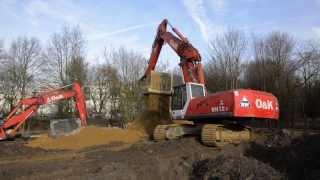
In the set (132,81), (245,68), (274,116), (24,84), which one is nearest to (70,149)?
(274,116)

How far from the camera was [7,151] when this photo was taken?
17.5 metres

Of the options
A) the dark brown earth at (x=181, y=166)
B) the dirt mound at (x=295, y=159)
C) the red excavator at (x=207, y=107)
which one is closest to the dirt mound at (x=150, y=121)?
the red excavator at (x=207, y=107)

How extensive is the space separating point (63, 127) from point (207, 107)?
8.52 metres

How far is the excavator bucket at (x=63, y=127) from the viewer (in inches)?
853

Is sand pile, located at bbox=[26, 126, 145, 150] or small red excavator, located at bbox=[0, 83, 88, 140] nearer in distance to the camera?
sand pile, located at bbox=[26, 126, 145, 150]

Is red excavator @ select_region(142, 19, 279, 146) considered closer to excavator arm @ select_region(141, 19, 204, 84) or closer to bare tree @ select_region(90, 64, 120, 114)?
excavator arm @ select_region(141, 19, 204, 84)

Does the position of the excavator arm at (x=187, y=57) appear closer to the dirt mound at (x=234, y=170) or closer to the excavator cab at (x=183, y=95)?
the excavator cab at (x=183, y=95)

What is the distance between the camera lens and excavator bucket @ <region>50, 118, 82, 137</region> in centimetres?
2167

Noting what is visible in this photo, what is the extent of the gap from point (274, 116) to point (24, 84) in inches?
1233

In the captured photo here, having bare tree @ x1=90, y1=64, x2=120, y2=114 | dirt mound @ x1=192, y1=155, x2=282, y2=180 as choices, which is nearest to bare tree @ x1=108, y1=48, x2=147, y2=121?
bare tree @ x1=90, y1=64, x2=120, y2=114

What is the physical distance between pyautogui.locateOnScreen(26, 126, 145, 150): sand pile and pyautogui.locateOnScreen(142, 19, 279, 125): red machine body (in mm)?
2769

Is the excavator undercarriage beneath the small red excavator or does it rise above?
beneath

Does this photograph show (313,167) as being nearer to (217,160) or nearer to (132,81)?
(217,160)

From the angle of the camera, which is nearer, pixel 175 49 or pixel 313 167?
pixel 313 167
